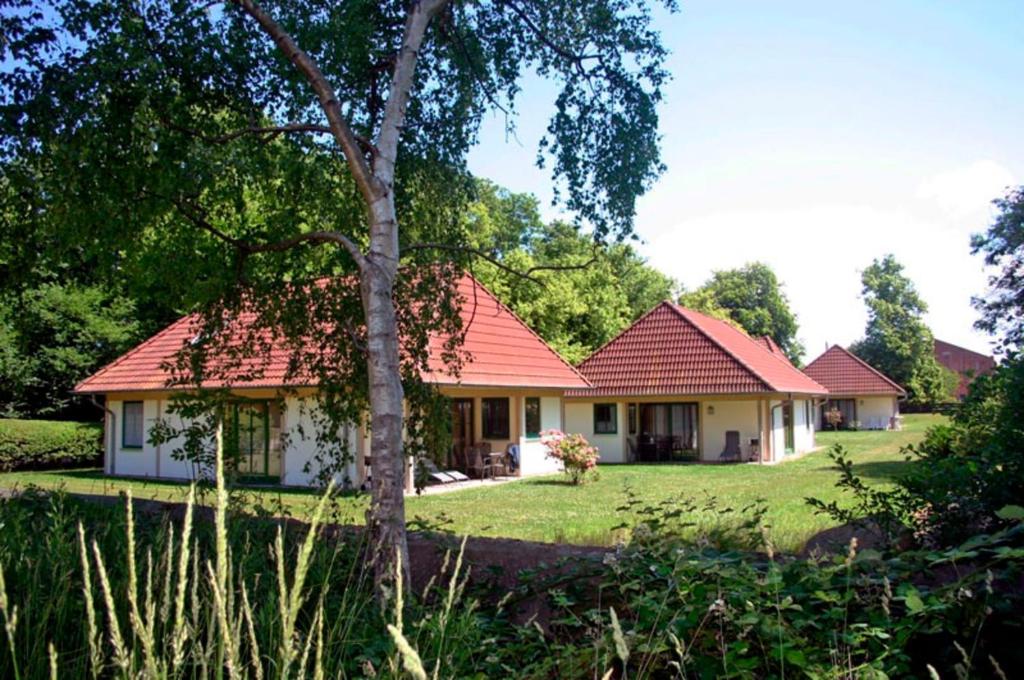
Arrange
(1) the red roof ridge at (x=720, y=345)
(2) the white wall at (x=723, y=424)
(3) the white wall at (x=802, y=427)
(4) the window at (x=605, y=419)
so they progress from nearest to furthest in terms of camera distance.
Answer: (1) the red roof ridge at (x=720, y=345), (2) the white wall at (x=723, y=424), (4) the window at (x=605, y=419), (3) the white wall at (x=802, y=427)

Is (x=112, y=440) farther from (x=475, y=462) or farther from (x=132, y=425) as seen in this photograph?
(x=475, y=462)

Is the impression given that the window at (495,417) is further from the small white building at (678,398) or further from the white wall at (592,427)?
the white wall at (592,427)

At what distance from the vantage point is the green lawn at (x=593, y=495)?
493 inches

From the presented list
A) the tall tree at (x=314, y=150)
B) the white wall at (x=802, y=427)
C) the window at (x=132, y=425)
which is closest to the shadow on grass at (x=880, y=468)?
the white wall at (x=802, y=427)

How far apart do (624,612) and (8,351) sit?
107ft

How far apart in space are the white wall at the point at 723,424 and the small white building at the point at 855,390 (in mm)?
31504

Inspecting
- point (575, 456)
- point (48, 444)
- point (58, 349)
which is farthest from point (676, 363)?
point (58, 349)

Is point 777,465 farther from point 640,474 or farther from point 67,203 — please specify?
point 67,203

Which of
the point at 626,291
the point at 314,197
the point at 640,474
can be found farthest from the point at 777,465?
the point at 626,291

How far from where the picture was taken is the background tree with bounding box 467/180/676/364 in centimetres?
4141

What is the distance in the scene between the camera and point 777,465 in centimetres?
2877

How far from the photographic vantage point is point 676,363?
3247 cm

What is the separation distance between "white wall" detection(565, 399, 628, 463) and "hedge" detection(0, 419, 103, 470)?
16.8 meters

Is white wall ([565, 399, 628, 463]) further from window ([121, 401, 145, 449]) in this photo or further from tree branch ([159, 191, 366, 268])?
tree branch ([159, 191, 366, 268])
